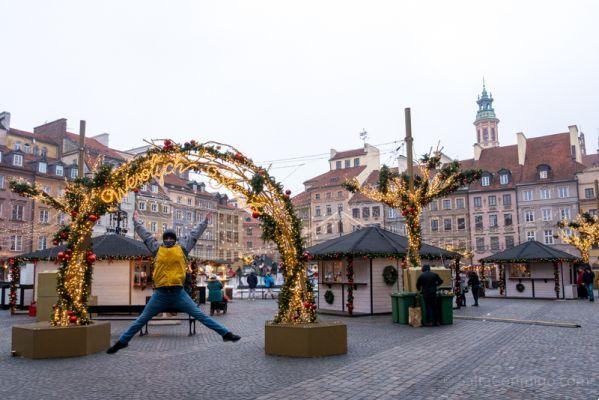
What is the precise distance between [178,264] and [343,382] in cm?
310

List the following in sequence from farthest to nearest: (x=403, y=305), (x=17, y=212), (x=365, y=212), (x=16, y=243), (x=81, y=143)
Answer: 1. (x=365, y=212)
2. (x=17, y=212)
3. (x=16, y=243)
4. (x=81, y=143)
5. (x=403, y=305)

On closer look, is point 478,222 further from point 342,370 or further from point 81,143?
point 342,370

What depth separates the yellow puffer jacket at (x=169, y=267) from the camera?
866cm

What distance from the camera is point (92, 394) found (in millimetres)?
7230

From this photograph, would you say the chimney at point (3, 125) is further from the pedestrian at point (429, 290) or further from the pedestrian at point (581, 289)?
the pedestrian at point (581, 289)

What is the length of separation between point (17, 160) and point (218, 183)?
48.0 meters

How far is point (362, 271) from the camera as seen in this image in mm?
21031

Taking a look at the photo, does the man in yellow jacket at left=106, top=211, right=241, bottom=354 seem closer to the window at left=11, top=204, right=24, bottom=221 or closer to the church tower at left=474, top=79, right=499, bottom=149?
the window at left=11, top=204, right=24, bottom=221

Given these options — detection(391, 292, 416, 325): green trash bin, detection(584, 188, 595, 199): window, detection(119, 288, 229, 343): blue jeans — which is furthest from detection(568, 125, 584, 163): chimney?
detection(119, 288, 229, 343): blue jeans

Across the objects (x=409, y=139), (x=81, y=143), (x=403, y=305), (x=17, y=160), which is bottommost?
(x=403, y=305)

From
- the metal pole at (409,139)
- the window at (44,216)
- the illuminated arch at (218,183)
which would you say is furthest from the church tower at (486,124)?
the illuminated arch at (218,183)

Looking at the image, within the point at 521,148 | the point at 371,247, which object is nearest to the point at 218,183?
the point at 371,247

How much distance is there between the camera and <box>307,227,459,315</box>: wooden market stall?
20438mm

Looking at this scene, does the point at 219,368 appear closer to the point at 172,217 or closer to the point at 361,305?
the point at 361,305
